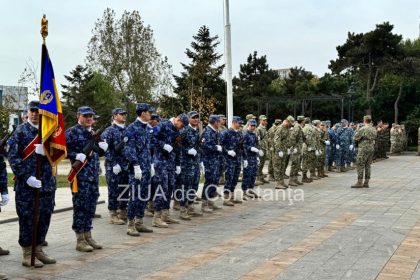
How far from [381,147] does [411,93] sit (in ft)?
50.0

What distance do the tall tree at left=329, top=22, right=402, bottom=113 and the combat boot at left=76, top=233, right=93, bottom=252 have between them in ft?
108

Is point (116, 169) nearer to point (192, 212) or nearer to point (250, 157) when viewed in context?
point (192, 212)

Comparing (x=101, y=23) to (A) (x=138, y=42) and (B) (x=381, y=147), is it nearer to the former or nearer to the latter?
(A) (x=138, y=42)

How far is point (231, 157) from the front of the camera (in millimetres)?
11641

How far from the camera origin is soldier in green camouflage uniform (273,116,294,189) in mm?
15164

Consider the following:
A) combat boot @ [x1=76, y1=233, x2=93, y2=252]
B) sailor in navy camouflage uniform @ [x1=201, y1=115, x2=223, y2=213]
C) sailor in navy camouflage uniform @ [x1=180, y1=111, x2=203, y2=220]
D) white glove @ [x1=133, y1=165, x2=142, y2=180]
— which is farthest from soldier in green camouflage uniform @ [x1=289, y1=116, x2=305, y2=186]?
combat boot @ [x1=76, y1=233, x2=93, y2=252]

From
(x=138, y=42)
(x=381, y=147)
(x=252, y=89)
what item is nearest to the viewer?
(x=381, y=147)

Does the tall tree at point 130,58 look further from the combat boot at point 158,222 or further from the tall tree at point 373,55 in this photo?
the combat boot at point 158,222

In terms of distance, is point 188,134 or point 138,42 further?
point 138,42

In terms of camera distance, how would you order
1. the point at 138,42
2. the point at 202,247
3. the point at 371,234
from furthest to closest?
the point at 138,42 → the point at 371,234 → the point at 202,247

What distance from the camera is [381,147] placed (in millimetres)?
28672

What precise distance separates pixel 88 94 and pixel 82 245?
27.3 metres

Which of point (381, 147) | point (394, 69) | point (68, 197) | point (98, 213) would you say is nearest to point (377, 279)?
point (98, 213)

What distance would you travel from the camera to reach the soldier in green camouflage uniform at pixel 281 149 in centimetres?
1516
